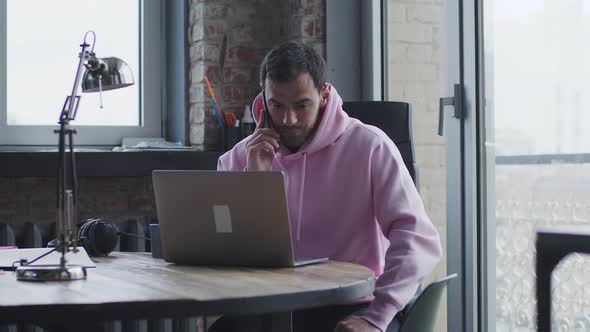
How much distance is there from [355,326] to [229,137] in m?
1.78

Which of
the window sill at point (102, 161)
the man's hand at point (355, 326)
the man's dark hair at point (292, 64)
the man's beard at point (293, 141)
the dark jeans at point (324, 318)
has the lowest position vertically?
the dark jeans at point (324, 318)

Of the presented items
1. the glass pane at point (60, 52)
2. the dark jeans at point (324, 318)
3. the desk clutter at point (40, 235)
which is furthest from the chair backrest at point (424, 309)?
the glass pane at point (60, 52)

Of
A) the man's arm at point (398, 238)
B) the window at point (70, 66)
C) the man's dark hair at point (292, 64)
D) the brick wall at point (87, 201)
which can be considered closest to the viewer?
the man's arm at point (398, 238)

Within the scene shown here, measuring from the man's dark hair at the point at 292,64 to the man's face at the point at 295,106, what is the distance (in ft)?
0.04

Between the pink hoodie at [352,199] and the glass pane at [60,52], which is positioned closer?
the pink hoodie at [352,199]

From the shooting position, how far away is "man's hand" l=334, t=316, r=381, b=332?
157 cm

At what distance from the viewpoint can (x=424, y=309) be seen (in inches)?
62.7

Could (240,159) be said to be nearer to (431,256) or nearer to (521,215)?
(431,256)

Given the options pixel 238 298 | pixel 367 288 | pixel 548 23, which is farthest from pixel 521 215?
pixel 238 298

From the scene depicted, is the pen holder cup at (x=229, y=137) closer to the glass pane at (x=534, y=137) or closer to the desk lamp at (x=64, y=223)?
the glass pane at (x=534, y=137)

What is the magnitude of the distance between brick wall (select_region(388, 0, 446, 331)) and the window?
1074mm

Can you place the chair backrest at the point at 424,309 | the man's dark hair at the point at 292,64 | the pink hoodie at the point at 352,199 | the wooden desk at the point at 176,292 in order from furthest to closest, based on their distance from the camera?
the man's dark hair at the point at 292,64 → the pink hoodie at the point at 352,199 → the chair backrest at the point at 424,309 → the wooden desk at the point at 176,292

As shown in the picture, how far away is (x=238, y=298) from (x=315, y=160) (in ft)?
2.70

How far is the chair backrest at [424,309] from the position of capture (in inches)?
61.4
